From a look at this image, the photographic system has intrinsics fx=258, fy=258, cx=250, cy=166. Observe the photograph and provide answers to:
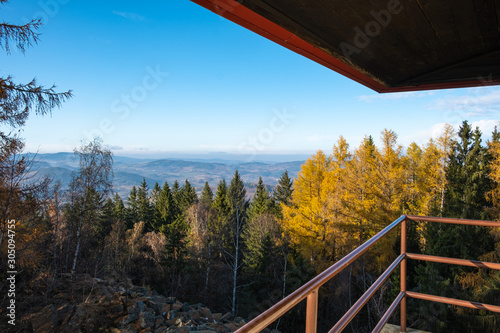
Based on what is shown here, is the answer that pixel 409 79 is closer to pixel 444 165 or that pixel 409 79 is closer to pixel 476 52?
pixel 476 52

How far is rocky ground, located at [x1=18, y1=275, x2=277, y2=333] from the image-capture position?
7.40m

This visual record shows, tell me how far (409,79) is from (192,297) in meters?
20.9

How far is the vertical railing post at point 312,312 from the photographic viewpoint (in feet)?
3.04

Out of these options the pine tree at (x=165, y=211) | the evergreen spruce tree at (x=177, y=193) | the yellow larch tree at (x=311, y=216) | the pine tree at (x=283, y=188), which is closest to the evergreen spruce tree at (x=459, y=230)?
the yellow larch tree at (x=311, y=216)

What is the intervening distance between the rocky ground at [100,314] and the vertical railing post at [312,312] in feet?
28.2

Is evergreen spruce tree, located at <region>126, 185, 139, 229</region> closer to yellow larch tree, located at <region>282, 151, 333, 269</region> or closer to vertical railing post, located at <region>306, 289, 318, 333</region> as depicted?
yellow larch tree, located at <region>282, 151, 333, 269</region>

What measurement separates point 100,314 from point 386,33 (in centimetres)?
1029

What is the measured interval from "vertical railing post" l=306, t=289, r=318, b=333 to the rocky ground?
8589 millimetres

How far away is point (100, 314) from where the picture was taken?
821 cm

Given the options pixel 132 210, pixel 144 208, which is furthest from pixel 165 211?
pixel 132 210

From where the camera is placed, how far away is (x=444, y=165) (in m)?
16.3

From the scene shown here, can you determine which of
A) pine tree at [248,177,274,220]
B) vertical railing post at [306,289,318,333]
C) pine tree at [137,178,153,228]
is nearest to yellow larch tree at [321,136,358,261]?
pine tree at [248,177,274,220]

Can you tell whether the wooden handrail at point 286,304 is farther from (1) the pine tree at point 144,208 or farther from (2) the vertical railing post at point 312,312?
(1) the pine tree at point 144,208

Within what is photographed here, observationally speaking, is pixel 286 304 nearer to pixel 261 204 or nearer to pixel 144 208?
pixel 261 204
